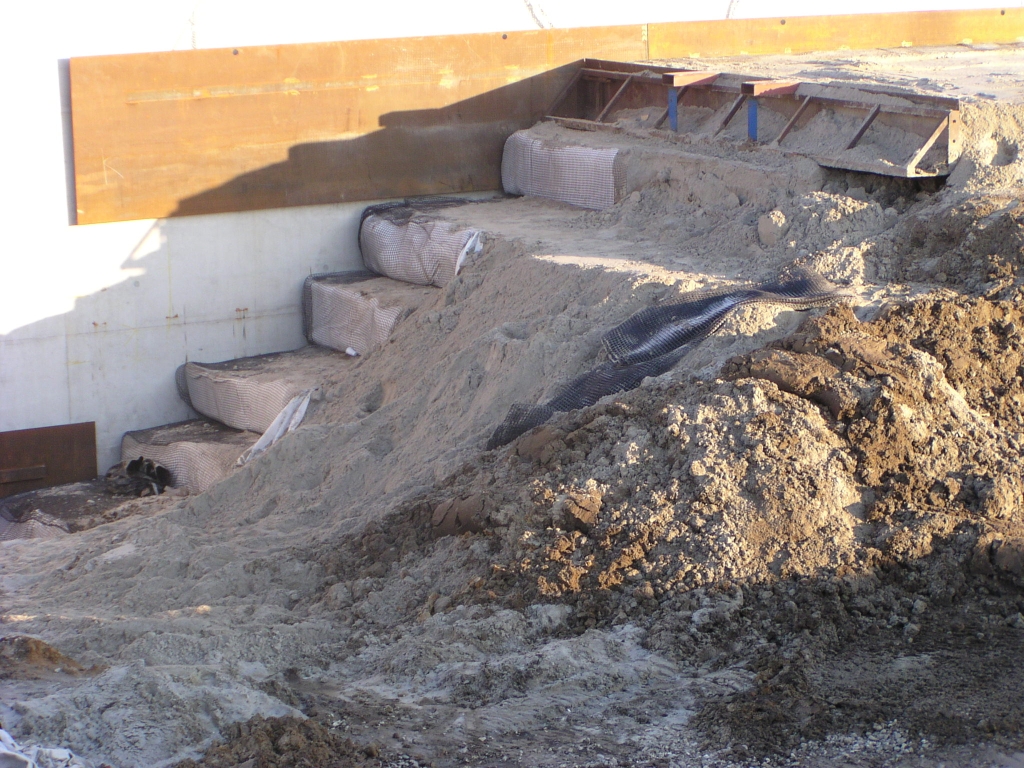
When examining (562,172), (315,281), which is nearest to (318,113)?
(315,281)

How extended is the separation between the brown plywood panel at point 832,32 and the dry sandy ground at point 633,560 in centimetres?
541

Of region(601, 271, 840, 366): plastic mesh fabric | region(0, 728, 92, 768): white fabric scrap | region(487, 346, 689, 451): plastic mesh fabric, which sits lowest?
region(0, 728, 92, 768): white fabric scrap

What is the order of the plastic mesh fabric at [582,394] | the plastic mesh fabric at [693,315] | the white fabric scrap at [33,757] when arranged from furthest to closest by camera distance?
1. the plastic mesh fabric at [693,315]
2. the plastic mesh fabric at [582,394]
3. the white fabric scrap at [33,757]

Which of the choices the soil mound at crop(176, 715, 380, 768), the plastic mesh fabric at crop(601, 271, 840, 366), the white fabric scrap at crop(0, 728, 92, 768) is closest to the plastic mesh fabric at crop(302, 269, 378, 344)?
the plastic mesh fabric at crop(601, 271, 840, 366)

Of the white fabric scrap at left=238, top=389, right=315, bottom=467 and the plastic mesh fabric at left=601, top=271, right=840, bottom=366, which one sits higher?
the plastic mesh fabric at left=601, top=271, right=840, bottom=366

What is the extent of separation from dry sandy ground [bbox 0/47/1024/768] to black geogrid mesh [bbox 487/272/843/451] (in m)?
0.16

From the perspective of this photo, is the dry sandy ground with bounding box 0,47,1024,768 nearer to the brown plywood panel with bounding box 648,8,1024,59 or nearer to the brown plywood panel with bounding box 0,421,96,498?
the brown plywood panel with bounding box 0,421,96,498

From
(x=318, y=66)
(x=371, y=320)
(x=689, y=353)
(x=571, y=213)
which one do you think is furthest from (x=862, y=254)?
(x=318, y=66)

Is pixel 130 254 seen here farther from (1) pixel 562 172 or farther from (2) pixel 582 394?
(2) pixel 582 394

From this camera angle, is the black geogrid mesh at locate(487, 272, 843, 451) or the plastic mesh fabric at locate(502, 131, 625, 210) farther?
the plastic mesh fabric at locate(502, 131, 625, 210)

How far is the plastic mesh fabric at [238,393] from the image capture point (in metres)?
9.76

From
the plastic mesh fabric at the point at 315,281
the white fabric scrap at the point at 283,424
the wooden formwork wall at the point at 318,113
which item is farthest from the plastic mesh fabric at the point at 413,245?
the white fabric scrap at the point at 283,424

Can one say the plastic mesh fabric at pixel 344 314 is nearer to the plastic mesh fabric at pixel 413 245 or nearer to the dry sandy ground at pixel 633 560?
the plastic mesh fabric at pixel 413 245

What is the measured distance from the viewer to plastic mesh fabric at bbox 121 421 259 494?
9.66 meters
